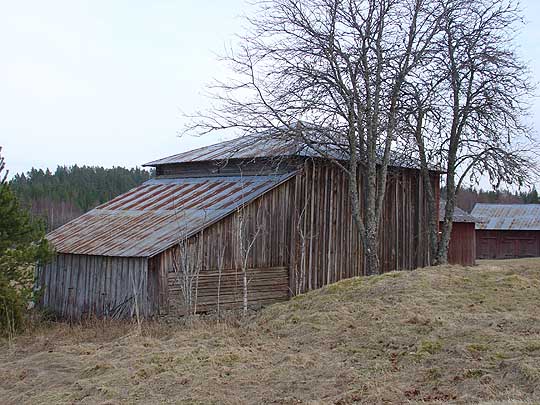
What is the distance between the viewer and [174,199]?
21.1 m

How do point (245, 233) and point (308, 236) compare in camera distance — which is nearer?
point (245, 233)

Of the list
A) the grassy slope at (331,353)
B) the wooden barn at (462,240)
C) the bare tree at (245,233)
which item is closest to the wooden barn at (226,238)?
the bare tree at (245,233)

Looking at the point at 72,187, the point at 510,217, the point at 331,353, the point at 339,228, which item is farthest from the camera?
the point at 72,187

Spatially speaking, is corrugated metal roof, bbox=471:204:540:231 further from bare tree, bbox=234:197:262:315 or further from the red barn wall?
bare tree, bbox=234:197:262:315

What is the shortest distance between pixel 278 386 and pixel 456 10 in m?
14.0

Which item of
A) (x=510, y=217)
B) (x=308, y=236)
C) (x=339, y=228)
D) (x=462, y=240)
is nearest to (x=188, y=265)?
(x=308, y=236)

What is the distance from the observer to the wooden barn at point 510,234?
5059 centimetres

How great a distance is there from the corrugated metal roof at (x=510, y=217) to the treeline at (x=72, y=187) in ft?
114

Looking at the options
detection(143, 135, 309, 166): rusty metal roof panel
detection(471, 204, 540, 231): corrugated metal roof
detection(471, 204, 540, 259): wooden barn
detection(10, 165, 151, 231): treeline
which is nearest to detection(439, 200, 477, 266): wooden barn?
detection(471, 204, 540, 231): corrugated metal roof

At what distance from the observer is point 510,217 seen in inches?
2061

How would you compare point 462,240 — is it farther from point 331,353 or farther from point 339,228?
point 331,353

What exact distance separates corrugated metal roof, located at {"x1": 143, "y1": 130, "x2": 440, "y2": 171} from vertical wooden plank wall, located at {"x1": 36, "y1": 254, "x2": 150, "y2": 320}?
196 inches

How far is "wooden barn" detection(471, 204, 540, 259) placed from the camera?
50.6 meters

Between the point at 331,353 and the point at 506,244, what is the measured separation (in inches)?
1752
